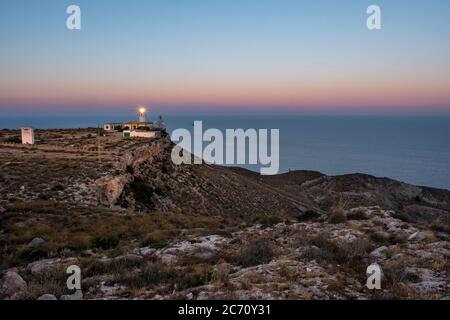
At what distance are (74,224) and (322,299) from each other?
38.7ft

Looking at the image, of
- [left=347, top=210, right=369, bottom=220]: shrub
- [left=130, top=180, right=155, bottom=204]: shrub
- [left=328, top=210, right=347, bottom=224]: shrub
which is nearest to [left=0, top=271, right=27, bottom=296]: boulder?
[left=328, top=210, right=347, bottom=224]: shrub

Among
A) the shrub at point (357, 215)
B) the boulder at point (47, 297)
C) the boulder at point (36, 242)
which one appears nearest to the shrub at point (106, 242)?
the boulder at point (36, 242)

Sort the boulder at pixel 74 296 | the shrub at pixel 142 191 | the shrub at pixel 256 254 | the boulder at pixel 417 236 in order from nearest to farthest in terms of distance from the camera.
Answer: the boulder at pixel 74 296 → the shrub at pixel 256 254 → the boulder at pixel 417 236 → the shrub at pixel 142 191

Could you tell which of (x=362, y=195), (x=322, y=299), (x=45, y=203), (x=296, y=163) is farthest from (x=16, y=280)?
(x=296, y=163)

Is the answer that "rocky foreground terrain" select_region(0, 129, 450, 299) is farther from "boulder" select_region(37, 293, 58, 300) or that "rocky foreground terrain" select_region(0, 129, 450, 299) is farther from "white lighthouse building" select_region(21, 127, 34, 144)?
"white lighthouse building" select_region(21, 127, 34, 144)

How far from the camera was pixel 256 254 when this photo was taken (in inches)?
351

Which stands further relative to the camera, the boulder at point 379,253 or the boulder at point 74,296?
the boulder at point 379,253

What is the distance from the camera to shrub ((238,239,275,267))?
8.43 metres

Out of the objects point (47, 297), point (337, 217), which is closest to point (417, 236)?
point (337, 217)

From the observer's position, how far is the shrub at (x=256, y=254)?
8.43m

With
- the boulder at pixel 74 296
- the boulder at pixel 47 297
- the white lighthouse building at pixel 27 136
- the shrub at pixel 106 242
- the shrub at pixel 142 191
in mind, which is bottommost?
the shrub at pixel 142 191

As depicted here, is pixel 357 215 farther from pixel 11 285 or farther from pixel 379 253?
pixel 11 285

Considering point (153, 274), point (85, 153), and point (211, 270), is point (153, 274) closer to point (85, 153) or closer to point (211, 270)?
point (211, 270)

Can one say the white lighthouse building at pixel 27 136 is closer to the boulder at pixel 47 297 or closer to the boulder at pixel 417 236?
the boulder at pixel 47 297
